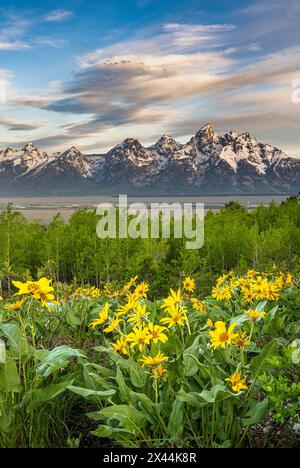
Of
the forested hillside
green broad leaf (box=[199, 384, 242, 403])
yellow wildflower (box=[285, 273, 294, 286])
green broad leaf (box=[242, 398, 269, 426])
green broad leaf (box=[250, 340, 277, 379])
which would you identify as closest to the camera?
green broad leaf (box=[199, 384, 242, 403])

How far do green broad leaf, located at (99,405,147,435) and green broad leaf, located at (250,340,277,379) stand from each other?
0.64 metres

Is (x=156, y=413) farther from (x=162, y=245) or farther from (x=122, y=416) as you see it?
(x=162, y=245)

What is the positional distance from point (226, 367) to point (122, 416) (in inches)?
30.1

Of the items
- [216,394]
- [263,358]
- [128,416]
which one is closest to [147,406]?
[128,416]

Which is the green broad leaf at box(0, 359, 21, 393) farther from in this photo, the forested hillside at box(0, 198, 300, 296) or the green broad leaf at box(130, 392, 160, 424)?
the forested hillside at box(0, 198, 300, 296)

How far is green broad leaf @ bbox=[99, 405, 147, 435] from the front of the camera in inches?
95.9

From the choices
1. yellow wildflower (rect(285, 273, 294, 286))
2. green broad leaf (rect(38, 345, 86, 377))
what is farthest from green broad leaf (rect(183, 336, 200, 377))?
yellow wildflower (rect(285, 273, 294, 286))

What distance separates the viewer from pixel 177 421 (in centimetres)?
247

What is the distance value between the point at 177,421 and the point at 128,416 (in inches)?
9.5

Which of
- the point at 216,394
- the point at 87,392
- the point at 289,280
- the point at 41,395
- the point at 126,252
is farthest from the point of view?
the point at 126,252

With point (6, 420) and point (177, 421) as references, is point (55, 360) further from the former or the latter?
point (177, 421)

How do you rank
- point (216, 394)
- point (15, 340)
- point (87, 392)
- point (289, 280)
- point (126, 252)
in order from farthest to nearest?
point (126, 252)
point (289, 280)
point (15, 340)
point (87, 392)
point (216, 394)

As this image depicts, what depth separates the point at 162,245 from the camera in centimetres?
2017

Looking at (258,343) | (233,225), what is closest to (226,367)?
(258,343)
